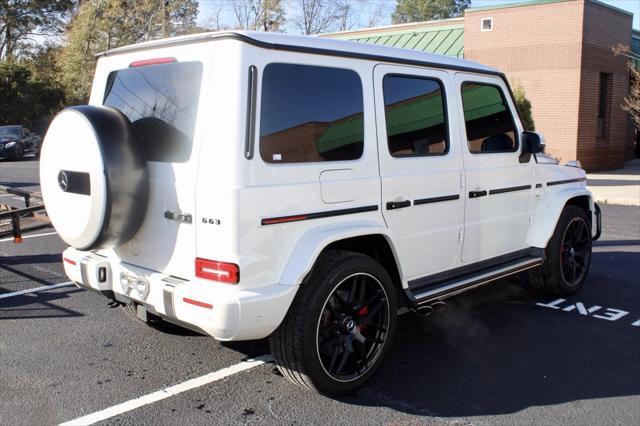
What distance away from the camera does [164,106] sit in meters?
3.74

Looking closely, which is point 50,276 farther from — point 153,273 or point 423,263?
point 423,263

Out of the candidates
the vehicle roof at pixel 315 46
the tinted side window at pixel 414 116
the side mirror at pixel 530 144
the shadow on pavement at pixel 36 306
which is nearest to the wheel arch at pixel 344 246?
the tinted side window at pixel 414 116

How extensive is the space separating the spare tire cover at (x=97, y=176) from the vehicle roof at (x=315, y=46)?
62 centimetres

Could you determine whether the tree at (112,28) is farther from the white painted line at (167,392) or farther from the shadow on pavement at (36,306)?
the white painted line at (167,392)

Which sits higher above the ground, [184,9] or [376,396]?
[184,9]

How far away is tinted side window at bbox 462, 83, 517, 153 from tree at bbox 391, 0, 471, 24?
54933 mm

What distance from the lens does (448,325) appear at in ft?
17.1

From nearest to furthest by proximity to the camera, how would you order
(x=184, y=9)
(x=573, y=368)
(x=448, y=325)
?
(x=573, y=368) < (x=448, y=325) < (x=184, y=9)

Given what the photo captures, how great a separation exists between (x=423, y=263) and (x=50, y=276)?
4330mm

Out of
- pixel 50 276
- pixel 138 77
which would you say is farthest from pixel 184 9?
pixel 138 77

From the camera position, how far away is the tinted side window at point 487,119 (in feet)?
16.0

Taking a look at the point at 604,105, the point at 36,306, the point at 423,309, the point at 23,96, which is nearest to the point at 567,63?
the point at 604,105

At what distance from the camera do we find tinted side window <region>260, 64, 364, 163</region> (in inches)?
138

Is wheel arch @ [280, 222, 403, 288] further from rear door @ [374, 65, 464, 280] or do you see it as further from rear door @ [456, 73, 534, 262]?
rear door @ [456, 73, 534, 262]
